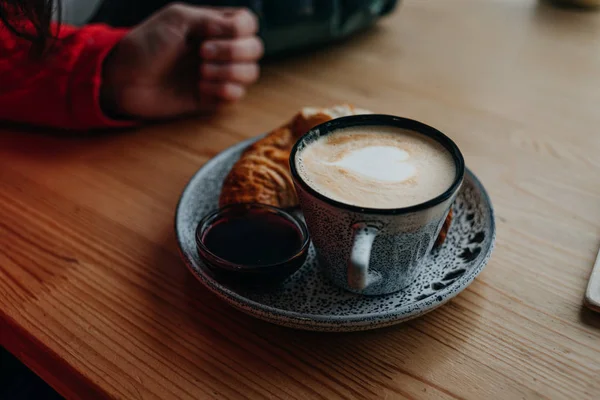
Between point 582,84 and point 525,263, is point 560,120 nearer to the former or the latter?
point 582,84

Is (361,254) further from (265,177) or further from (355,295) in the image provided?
(265,177)

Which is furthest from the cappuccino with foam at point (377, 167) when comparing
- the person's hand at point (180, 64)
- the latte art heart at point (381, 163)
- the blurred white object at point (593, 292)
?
the person's hand at point (180, 64)

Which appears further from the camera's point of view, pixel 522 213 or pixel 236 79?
pixel 236 79

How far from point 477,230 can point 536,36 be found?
0.86m

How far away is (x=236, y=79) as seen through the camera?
1.06m

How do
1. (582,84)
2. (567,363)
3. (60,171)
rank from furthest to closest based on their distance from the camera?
1. (582,84)
2. (60,171)
3. (567,363)

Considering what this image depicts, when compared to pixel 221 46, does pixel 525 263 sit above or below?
below

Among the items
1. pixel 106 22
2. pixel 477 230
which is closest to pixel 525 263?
pixel 477 230

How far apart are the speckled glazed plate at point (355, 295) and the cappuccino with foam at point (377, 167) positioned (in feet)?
0.35

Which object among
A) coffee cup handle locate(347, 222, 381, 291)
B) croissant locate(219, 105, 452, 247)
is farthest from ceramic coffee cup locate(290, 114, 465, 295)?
croissant locate(219, 105, 452, 247)

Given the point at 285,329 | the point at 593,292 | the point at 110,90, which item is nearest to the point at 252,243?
the point at 285,329

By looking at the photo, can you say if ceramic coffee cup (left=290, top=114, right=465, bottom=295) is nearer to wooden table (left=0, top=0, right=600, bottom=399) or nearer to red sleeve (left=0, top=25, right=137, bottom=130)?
wooden table (left=0, top=0, right=600, bottom=399)

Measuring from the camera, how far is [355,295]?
2.10ft

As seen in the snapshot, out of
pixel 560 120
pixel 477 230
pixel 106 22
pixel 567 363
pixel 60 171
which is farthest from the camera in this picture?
pixel 106 22
